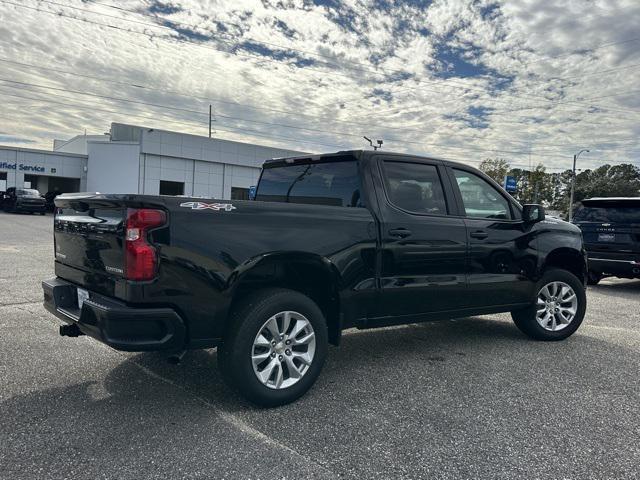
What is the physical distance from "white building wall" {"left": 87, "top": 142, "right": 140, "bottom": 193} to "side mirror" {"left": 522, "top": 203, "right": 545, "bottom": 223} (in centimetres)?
3737

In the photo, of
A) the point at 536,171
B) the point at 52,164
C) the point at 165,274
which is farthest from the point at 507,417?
the point at 536,171

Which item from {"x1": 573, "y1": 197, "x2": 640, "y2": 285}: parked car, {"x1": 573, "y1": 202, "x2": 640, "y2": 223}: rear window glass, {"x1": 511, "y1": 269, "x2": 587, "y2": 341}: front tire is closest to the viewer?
{"x1": 511, "y1": 269, "x2": 587, "y2": 341}: front tire

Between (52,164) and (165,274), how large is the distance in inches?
1727

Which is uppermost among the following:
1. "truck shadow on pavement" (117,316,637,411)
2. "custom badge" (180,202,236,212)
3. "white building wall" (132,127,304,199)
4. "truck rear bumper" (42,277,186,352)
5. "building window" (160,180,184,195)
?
"white building wall" (132,127,304,199)

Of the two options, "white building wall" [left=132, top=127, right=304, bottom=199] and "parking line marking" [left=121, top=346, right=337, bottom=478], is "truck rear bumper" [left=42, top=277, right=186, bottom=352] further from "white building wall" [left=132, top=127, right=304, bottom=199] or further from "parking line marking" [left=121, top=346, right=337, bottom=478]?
"white building wall" [left=132, top=127, right=304, bottom=199]

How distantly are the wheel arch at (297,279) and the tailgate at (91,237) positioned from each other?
2.48ft

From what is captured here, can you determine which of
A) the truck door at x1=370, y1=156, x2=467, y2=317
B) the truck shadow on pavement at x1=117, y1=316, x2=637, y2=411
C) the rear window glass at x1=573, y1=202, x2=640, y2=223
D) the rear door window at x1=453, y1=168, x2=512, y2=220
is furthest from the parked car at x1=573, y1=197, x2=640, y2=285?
the truck door at x1=370, y1=156, x2=467, y2=317

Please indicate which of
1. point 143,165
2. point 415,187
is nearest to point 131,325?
point 415,187

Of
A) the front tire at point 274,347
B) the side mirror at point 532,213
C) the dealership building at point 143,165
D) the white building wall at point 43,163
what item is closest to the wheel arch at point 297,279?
the front tire at point 274,347

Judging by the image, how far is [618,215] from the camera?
9.30 m

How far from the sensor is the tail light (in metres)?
3.05

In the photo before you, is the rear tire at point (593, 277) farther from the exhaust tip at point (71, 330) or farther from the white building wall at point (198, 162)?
the white building wall at point (198, 162)

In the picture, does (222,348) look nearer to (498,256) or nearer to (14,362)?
(14,362)

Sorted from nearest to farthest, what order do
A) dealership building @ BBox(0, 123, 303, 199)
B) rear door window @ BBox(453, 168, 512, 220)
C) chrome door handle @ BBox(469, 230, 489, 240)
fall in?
chrome door handle @ BBox(469, 230, 489, 240), rear door window @ BBox(453, 168, 512, 220), dealership building @ BBox(0, 123, 303, 199)
